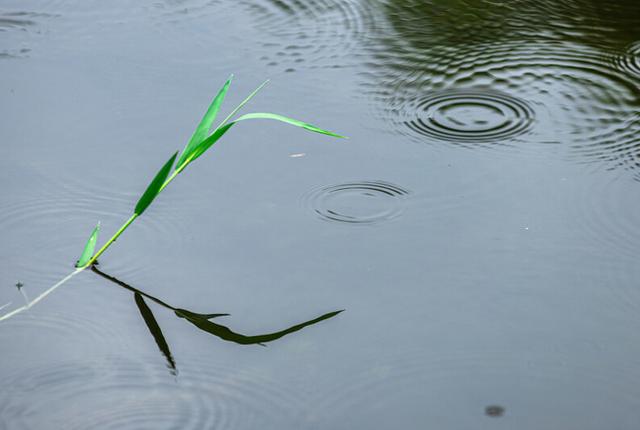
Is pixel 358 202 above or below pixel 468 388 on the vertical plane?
above

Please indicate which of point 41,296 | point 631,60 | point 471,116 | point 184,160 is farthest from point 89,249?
point 631,60

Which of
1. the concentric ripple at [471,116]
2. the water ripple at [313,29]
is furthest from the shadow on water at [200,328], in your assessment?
the water ripple at [313,29]

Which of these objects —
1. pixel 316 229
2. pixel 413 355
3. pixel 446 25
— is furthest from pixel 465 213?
pixel 446 25

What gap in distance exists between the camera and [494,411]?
1.42 m

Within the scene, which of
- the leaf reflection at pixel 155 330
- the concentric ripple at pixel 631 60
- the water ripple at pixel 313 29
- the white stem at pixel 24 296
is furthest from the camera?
the water ripple at pixel 313 29

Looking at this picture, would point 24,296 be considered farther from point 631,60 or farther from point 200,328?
point 631,60

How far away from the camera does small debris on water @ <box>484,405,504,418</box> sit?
1.41 metres

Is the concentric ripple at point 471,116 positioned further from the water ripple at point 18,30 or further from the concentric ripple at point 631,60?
the water ripple at point 18,30

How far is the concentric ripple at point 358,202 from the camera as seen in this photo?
1.82m

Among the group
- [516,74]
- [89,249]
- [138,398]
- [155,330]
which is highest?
[516,74]

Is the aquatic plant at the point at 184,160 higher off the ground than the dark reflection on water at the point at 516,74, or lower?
lower

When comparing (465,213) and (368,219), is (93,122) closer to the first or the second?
(368,219)

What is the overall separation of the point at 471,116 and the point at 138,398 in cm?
107

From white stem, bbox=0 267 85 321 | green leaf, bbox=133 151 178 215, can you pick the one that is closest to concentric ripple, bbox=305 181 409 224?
green leaf, bbox=133 151 178 215
